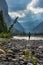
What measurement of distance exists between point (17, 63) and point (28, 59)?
467mm

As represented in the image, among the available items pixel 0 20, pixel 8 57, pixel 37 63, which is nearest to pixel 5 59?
pixel 8 57

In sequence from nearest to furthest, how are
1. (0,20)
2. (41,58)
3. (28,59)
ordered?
(28,59) < (41,58) < (0,20)

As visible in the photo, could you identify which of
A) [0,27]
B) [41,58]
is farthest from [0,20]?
[41,58]

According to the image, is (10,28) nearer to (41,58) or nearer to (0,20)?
(0,20)

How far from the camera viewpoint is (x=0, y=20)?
2094cm

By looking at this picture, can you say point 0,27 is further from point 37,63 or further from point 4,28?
point 37,63

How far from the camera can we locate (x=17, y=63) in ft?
15.7

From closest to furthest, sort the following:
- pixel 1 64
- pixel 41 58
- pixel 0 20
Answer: pixel 1 64, pixel 41 58, pixel 0 20

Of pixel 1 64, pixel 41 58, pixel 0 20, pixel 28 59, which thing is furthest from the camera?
pixel 0 20

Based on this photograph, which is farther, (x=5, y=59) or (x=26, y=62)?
(x=5, y=59)

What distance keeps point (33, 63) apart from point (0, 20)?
16293mm

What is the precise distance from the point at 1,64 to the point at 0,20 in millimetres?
16372

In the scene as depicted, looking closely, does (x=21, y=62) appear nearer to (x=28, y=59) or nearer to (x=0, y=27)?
(x=28, y=59)

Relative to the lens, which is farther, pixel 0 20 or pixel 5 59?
pixel 0 20
